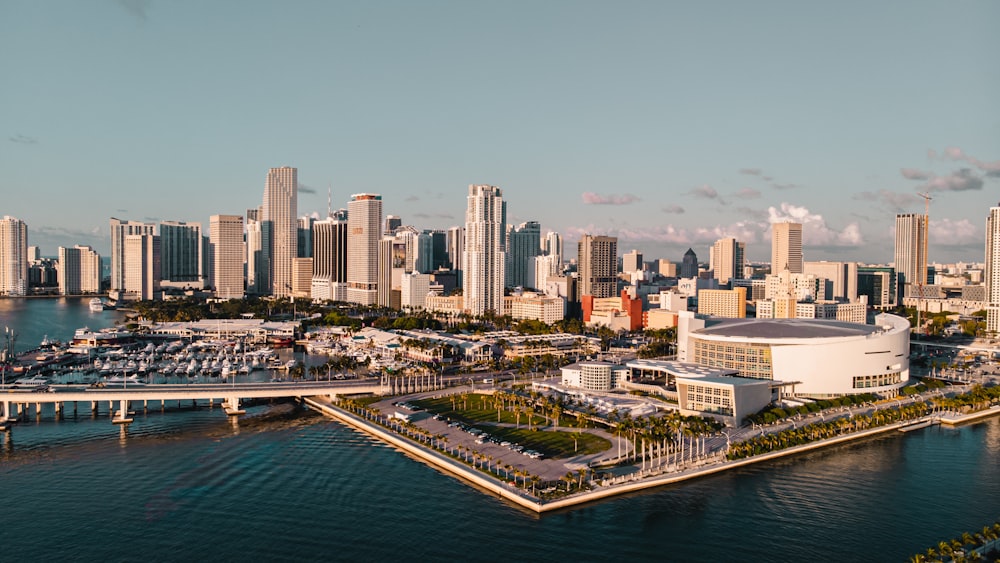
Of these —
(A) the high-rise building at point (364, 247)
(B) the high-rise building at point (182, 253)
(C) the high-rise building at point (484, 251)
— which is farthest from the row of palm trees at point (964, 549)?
(B) the high-rise building at point (182, 253)

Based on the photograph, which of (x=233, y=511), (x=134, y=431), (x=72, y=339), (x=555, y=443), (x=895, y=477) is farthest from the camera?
(x=72, y=339)

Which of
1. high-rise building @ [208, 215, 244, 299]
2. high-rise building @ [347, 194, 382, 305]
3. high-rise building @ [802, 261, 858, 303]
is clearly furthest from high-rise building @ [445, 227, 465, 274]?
high-rise building @ [802, 261, 858, 303]

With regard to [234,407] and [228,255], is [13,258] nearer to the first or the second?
[228,255]

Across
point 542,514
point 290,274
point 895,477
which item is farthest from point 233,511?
point 290,274

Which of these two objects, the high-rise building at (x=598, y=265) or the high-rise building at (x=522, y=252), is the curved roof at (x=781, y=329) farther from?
the high-rise building at (x=522, y=252)

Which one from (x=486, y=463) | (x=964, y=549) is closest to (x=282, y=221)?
(x=486, y=463)

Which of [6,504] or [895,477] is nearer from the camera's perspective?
[6,504]

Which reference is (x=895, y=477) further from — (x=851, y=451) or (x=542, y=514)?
(x=542, y=514)
